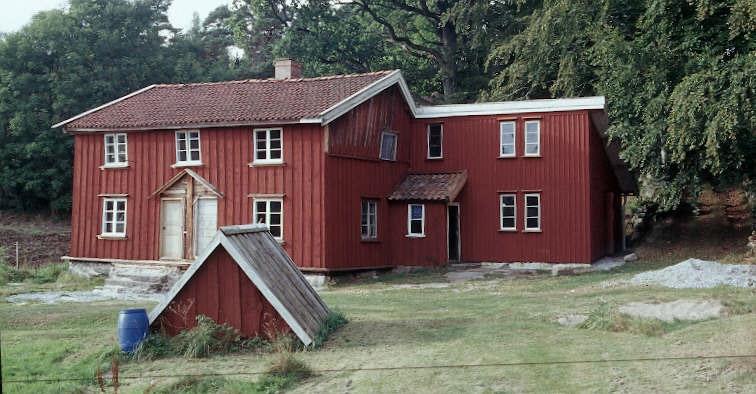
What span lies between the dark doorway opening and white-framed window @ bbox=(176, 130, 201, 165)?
29.0ft

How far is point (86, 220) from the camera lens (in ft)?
96.5

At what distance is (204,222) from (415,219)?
701 centimetres

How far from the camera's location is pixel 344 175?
2617 centimetres

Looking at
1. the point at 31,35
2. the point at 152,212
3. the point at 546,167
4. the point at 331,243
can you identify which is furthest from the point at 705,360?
the point at 31,35

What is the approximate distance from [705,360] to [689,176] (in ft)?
50.5

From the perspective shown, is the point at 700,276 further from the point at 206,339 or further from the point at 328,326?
the point at 206,339

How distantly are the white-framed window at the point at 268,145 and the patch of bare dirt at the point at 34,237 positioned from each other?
46.6ft

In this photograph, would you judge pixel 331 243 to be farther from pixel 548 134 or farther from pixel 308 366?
pixel 308 366

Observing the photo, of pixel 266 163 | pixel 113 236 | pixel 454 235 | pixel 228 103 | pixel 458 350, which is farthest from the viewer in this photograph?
pixel 454 235

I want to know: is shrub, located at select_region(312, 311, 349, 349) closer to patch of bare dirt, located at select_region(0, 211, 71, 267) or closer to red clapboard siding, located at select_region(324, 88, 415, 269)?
red clapboard siding, located at select_region(324, 88, 415, 269)

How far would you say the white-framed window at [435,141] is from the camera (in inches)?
1180

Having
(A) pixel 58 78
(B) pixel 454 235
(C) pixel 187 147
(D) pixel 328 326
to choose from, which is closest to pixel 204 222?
(C) pixel 187 147

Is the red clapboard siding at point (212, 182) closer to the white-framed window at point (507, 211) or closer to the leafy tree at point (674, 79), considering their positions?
the white-framed window at point (507, 211)

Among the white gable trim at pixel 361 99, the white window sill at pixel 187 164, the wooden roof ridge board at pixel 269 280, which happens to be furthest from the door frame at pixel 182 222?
the wooden roof ridge board at pixel 269 280
